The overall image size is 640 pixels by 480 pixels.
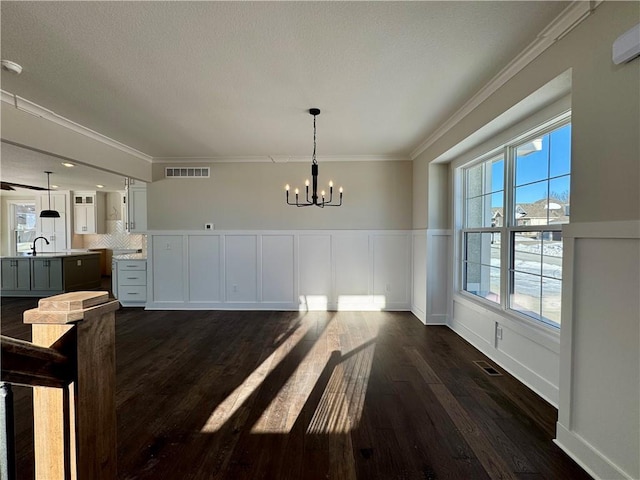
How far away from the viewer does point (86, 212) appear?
822cm

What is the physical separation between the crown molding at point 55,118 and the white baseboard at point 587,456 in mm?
4990

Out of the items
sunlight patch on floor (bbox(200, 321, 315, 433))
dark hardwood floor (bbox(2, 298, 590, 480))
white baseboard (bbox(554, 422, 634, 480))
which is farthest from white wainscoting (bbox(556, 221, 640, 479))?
sunlight patch on floor (bbox(200, 321, 315, 433))

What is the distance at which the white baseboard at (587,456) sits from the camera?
4.92 ft

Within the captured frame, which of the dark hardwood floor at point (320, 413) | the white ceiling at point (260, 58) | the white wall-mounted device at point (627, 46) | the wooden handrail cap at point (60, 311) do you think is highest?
the white ceiling at point (260, 58)

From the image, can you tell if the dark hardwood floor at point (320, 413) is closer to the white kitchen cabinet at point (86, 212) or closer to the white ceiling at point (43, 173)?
the white ceiling at point (43, 173)

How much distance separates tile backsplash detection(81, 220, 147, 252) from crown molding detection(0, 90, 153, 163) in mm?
4956

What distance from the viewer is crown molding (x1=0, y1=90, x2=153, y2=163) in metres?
2.67

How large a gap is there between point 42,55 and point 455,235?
14.5 ft

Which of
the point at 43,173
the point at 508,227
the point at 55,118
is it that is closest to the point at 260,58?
the point at 55,118

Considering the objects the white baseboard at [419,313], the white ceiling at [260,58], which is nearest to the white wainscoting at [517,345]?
the white baseboard at [419,313]

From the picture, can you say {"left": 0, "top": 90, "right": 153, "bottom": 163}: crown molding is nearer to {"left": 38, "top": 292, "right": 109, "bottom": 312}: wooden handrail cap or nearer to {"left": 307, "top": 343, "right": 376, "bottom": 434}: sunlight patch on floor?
{"left": 38, "top": 292, "right": 109, "bottom": 312}: wooden handrail cap

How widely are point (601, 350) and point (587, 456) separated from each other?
0.62 meters

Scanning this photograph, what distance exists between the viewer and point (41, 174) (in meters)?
5.98

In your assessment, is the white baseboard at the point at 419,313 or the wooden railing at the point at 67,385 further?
the white baseboard at the point at 419,313
